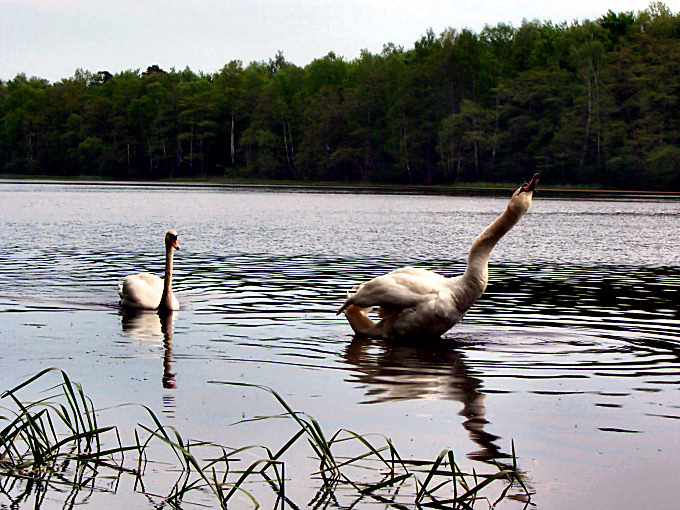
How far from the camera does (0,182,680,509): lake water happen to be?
6250 millimetres

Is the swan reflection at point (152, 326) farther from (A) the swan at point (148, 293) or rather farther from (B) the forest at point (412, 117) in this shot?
(B) the forest at point (412, 117)

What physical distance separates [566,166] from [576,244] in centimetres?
6777

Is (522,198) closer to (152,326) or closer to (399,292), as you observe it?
(399,292)

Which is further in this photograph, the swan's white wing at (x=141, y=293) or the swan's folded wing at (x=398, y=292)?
the swan's white wing at (x=141, y=293)

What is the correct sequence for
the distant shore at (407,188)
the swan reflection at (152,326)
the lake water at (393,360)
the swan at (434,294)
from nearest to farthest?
the lake water at (393,360)
the swan reflection at (152,326)
the swan at (434,294)
the distant shore at (407,188)

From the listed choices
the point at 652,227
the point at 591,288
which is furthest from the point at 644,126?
the point at 591,288

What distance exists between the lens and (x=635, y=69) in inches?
3479

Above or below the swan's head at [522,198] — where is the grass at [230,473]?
below

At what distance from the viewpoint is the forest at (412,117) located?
89.6 metres

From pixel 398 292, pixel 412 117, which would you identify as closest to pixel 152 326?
pixel 398 292

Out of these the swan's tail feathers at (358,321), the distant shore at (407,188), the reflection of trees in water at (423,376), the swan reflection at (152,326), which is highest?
the swan's tail feathers at (358,321)

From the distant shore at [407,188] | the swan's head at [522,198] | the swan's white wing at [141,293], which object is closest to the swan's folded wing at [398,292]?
the swan's head at [522,198]

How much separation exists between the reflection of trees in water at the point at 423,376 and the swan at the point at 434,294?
244 mm

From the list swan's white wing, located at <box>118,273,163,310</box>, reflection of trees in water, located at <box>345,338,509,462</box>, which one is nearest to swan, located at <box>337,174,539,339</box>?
reflection of trees in water, located at <box>345,338,509,462</box>
